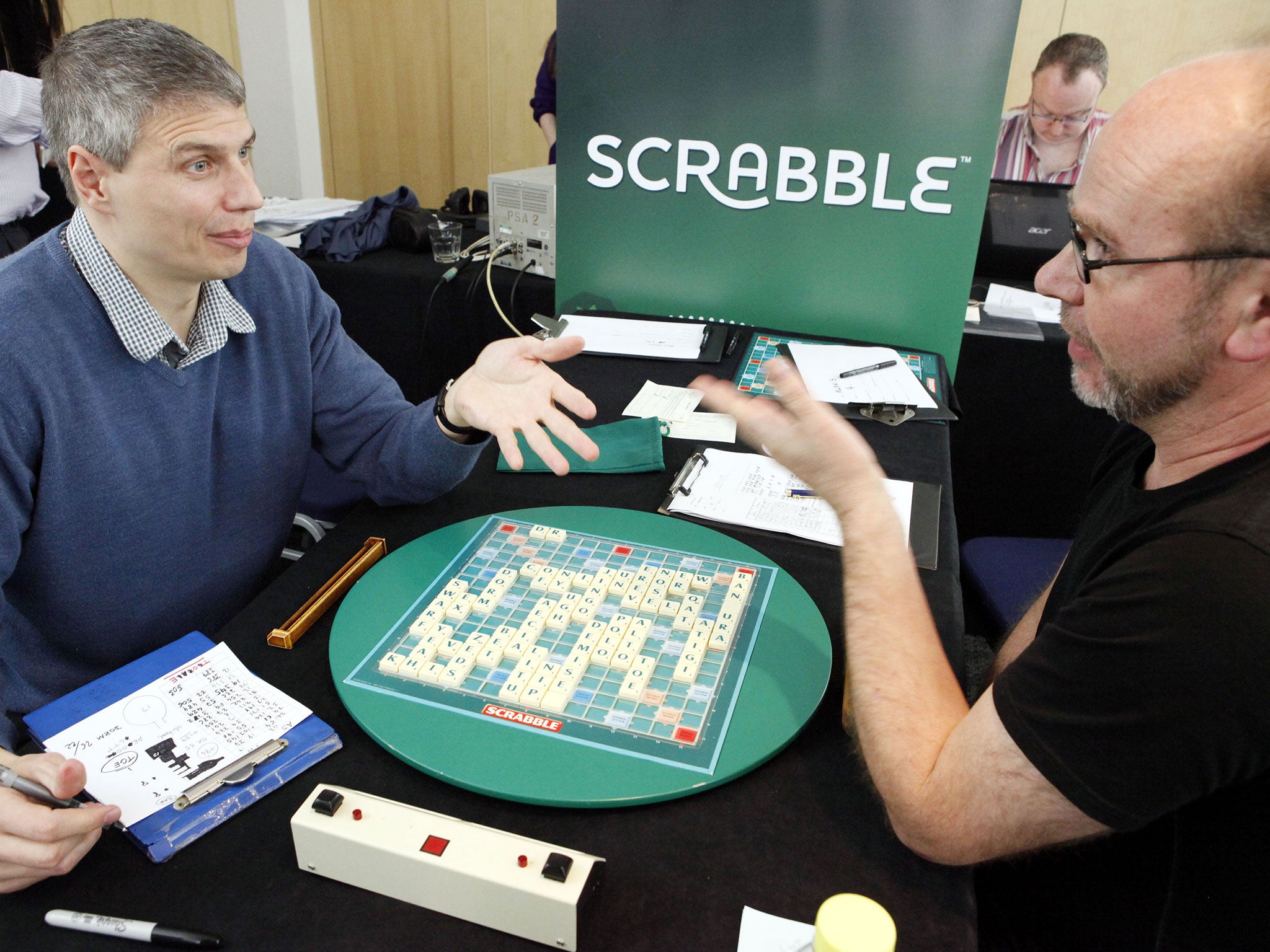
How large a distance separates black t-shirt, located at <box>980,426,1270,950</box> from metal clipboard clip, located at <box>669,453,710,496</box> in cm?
62

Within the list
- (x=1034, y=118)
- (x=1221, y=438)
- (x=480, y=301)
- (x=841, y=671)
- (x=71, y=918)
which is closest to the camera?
(x=71, y=918)

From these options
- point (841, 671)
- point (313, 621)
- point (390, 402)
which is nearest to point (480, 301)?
point (390, 402)

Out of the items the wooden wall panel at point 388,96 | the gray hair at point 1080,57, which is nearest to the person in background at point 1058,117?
the gray hair at point 1080,57

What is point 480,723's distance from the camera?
32.5 inches

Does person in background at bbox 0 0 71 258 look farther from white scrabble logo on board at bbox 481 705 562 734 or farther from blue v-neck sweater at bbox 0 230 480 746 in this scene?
white scrabble logo on board at bbox 481 705 562 734

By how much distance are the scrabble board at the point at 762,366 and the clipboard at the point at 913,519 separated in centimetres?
39

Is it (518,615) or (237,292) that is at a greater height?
(237,292)

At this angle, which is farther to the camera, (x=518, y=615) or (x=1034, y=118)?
(x=1034, y=118)

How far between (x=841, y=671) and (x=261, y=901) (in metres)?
0.60

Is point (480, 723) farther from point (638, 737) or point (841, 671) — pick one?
point (841, 671)

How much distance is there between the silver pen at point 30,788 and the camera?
0.69 meters

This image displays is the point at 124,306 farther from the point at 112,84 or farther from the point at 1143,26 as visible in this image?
the point at 1143,26

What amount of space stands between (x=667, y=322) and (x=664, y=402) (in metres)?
0.48

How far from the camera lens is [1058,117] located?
3.17 metres
